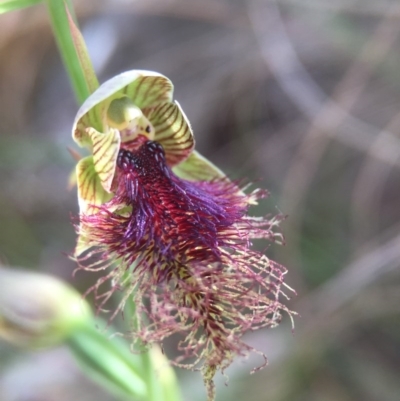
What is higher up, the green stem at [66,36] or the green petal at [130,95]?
the green stem at [66,36]

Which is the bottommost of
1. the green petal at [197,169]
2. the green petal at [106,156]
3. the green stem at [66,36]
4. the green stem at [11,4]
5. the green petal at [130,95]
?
the green petal at [197,169]

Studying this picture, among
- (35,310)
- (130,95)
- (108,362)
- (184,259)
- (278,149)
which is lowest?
(278,149)

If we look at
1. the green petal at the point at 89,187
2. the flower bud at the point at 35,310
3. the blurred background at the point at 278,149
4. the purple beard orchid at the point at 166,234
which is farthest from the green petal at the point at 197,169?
the blurred background at the point at 278,149

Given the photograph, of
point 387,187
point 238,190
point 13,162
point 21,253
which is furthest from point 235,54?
point 238,190

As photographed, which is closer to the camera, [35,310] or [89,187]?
[89,187]

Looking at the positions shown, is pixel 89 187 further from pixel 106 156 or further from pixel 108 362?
pixel 108 362

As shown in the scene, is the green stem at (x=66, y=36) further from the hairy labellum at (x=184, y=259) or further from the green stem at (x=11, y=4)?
the hairy labellum at (x=184, y=259)

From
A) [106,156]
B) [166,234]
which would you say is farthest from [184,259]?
[106,156]
